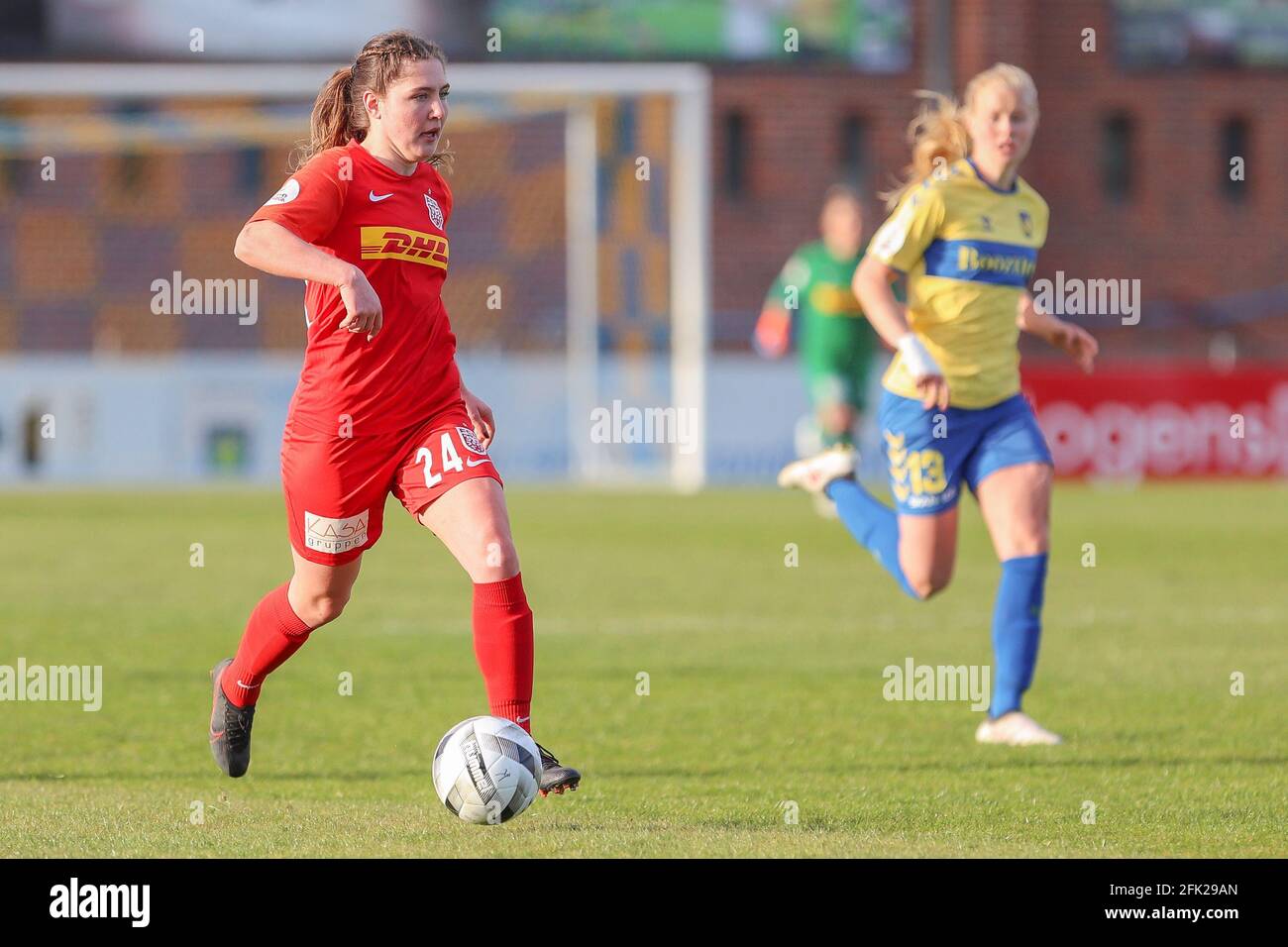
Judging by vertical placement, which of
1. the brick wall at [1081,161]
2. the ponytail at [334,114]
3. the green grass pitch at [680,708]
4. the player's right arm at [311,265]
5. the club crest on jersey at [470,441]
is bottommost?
the green grass pitch at [680,708]

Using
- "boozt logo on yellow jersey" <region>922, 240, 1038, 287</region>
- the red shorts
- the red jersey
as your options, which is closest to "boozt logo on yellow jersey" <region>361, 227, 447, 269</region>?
the red jersey

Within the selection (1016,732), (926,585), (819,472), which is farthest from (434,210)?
(819,472)

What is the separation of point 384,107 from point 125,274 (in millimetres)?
35096

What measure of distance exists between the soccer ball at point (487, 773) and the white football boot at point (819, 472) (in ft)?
11.3

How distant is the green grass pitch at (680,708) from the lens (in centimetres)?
524

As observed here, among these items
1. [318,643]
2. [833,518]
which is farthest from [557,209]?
[318,643]

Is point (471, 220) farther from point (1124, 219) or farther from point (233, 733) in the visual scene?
point (233, 733)

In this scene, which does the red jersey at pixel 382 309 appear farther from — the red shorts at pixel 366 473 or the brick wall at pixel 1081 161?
the brick wall at pixel 1081 161

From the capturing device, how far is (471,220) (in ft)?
128

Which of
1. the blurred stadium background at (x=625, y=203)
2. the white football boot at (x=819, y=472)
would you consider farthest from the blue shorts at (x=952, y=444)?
the blurred stadium background at (x=625, y=203)

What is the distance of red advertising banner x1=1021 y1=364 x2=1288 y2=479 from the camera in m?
23.0

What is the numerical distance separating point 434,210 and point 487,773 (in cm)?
148

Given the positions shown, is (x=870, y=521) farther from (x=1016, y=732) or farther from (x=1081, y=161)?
(x=1081, y=161)

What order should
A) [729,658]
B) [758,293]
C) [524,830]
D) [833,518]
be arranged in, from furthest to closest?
[758,293] → [833,518] → [729,658] → [524,830]
